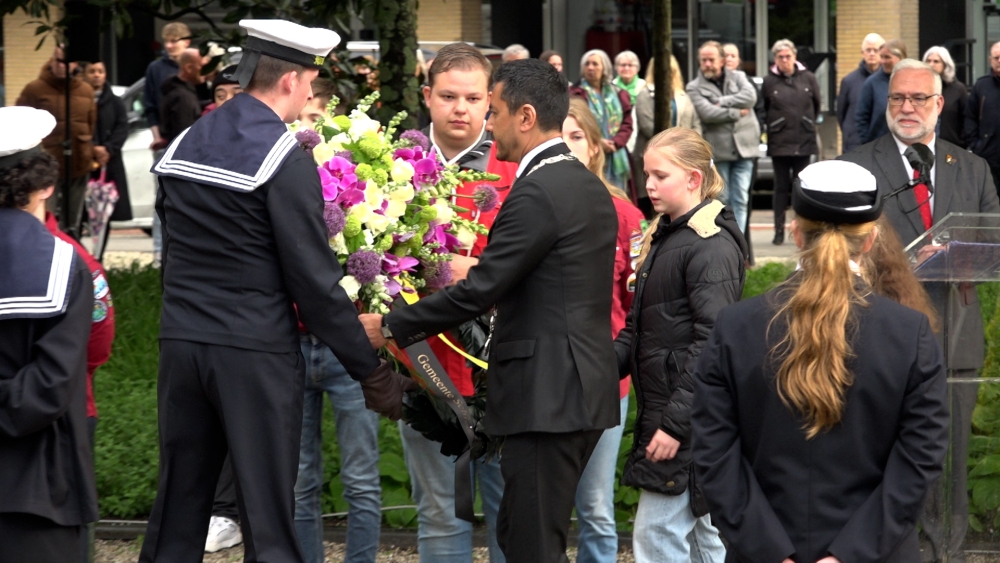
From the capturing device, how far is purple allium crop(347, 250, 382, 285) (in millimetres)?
4184

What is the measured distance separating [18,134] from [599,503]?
2.42m

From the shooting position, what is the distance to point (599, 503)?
489cm

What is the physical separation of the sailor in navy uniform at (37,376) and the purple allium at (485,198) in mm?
1358

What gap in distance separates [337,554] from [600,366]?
92.5 inches

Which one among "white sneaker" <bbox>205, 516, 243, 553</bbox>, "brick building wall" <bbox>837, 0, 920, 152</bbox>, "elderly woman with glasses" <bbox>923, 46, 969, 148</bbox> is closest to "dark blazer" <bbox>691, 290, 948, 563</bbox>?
"white sneaker" <bbox>205, 516, 243, 553</bbox>

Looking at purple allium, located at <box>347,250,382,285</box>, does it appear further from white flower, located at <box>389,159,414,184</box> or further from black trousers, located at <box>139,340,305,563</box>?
black trousers, located at <box>139,340,305,563</box>

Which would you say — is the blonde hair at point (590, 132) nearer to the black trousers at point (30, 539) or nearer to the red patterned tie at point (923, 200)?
the red patterned tie at point (923, 200)

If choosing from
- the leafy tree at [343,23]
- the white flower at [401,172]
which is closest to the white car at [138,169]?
the leafy tree at [343,23]

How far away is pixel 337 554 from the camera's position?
19.4 ft

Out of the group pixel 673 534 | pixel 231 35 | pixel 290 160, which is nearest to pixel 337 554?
pixel 673 534

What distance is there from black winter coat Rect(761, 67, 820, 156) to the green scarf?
7.26 ft

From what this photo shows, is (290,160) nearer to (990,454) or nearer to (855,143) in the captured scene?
(990,454)

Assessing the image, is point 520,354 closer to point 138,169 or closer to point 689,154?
point 689,154

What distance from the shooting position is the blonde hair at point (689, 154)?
4.39 metres
